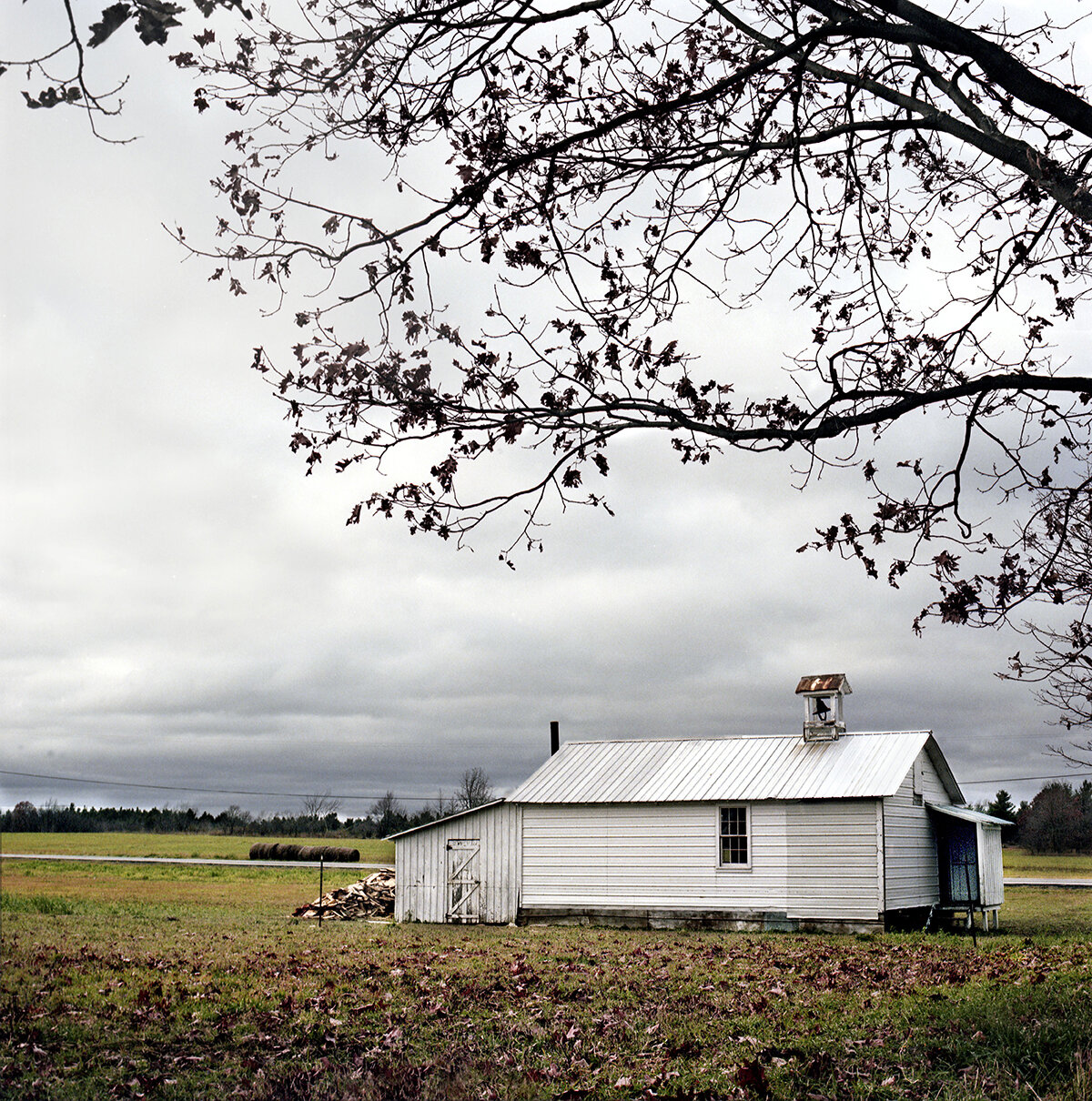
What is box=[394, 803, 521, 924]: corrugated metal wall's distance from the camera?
2648cm

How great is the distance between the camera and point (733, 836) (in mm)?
24578

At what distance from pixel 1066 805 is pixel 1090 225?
74.9 m

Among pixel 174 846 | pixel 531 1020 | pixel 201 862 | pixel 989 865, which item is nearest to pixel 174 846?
pixel 174 846

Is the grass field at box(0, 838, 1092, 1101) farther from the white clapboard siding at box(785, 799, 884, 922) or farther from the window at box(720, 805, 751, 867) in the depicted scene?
the window at box(720, 805, 751, 867)

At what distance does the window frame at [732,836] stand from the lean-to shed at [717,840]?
4 centimetres

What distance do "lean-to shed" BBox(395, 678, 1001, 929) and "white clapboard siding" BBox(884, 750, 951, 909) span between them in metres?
0.07

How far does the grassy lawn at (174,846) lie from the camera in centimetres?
6052

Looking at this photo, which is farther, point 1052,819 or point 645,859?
point 1052,819

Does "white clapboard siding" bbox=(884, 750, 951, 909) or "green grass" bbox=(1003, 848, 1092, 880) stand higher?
"white clapboard siding" bbox=(884, 750, 951, 909)

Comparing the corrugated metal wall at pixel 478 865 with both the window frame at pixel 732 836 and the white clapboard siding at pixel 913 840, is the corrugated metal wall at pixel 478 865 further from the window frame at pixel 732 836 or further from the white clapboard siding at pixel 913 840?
the white clapboard siding at pixel 913 840

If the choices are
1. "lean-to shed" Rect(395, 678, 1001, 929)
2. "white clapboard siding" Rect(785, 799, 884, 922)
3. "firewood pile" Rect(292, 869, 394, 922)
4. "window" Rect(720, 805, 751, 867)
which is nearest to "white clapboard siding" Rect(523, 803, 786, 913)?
"lean-to shed" Rect(395, 678, 1001, 929)

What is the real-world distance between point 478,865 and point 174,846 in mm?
52124

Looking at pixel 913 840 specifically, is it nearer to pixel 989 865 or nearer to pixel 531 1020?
pixel 989 865

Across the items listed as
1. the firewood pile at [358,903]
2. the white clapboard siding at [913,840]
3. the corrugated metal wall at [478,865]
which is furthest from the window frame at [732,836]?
the firewood pile at [358,903]
